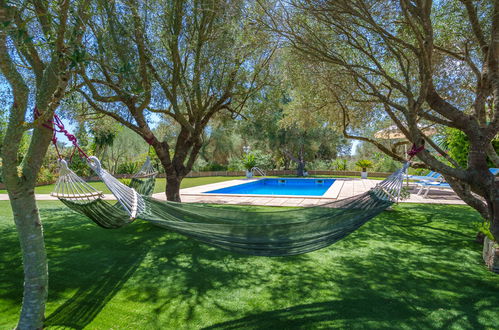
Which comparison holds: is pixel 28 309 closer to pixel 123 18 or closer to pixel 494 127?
pixel 123 18

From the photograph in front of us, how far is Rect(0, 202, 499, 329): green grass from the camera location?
6.81 ft

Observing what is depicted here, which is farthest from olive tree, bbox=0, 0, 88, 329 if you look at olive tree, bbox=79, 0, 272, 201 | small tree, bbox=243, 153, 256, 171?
small tree, bbox=243, 153, 256, 171

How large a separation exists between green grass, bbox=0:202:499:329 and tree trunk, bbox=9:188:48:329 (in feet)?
0.63

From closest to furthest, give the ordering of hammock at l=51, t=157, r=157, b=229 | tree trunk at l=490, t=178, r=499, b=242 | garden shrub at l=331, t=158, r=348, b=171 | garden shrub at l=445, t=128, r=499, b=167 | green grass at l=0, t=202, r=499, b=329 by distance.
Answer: green grass at l=0, t=202, r=499, b=329 → hammock at l=51, t=157, r=157, b=229 → tree trunk at l=490, t=178, r=499, b=242 → garden shrub at l=445, t=128, r=499, b=167 → garden shrub at l=331, t=158, r=348, b=171


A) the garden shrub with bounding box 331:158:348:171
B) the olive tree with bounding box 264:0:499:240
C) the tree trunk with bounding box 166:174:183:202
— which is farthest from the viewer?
the garden shrub with bounding box 331:158:348:171

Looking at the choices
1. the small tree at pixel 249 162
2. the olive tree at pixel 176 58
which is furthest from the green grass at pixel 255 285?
the small tree at pixel 249 162

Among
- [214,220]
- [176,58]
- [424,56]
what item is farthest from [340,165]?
[214,220]

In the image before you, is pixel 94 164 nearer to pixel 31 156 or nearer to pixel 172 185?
pixel 31 156

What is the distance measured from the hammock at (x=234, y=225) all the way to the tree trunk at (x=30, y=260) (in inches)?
16.8

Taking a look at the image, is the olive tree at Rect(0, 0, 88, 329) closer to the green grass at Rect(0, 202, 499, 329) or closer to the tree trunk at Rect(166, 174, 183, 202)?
the green grass at Rect(0, 202, 499, 329)

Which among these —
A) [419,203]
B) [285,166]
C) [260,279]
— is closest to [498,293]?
[260,279]

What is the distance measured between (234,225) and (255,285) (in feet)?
2.24

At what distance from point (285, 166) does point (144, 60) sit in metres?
15.6

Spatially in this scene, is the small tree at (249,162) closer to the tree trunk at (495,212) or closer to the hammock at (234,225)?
the hammock at (234,225)
